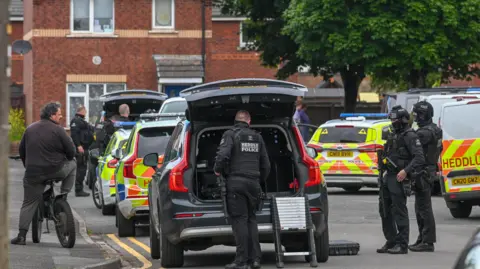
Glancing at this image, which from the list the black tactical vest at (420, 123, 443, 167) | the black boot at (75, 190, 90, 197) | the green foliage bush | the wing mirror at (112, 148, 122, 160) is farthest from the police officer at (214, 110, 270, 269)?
the green foliage bush

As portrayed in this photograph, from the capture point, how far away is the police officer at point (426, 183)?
1644cm

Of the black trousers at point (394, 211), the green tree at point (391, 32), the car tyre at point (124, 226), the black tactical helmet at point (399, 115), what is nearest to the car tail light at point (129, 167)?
the car tyre at point (124, 226)

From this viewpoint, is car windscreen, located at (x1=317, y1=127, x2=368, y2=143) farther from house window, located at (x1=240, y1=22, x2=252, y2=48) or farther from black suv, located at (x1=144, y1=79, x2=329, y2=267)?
house window, located at (x1=240, y1=22, x2=252, y2=48)

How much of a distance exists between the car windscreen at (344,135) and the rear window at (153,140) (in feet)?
30.7

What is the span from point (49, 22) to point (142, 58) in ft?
11.8

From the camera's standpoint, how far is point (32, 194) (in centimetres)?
1681

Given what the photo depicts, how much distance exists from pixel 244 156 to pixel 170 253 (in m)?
1.43

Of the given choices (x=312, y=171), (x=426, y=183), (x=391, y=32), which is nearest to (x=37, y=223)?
(x=312, y=171)

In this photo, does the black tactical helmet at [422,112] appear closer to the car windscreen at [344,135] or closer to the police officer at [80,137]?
the car windscreen at [344,135]

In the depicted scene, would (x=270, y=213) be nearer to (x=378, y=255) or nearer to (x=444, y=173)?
(x=378, y=255)

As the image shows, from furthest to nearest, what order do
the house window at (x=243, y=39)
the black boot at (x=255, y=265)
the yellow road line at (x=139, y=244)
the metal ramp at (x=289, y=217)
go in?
the house window at (x=243, y=39) → the yellow road line at (x=139, y=244) → the metal ramp at (x=289, y=217) → the black boot at (x=255, y=265)

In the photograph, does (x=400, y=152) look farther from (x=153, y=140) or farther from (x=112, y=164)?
(x=112, y=164)

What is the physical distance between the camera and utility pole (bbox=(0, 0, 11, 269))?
8586 mm

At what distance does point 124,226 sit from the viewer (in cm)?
1919
